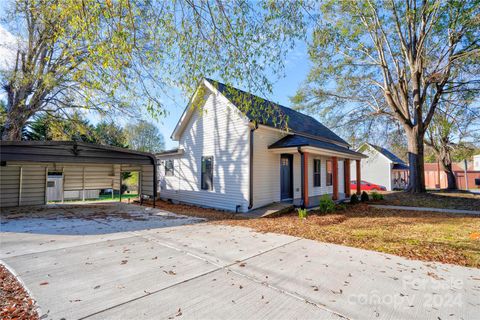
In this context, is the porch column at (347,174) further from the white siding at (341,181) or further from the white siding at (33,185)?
the white siding at (33,185)

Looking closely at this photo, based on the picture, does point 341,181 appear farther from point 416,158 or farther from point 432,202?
point 432,202

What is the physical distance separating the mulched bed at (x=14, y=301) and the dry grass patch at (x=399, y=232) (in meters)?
5.04

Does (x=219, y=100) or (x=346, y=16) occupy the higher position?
(x=346, y=16)

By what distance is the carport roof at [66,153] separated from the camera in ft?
27.2

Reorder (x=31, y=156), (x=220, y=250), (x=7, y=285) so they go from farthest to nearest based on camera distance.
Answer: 1. (x=31, y=156)
2. (x=220, y=250)
3. (x=7, y=285)

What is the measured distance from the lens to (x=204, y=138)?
11.9m

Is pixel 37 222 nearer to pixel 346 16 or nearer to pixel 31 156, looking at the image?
pixel 31 156

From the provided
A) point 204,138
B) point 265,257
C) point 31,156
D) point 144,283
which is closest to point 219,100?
point 204,138

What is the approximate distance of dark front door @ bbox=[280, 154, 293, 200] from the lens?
11.5 m

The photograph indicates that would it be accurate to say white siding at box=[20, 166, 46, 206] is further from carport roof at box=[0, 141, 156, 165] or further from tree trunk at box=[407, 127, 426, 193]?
tree trunk at box=[407, 127, 426, 193]

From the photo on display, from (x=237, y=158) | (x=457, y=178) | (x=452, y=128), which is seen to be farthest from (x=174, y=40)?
(x=457, y=178)

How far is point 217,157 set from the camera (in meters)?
11.2

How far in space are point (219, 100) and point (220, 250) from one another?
787cm

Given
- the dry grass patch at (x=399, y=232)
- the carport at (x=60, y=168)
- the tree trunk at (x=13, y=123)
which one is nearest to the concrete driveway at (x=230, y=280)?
the dry grass patch at (x=399, y=232)
